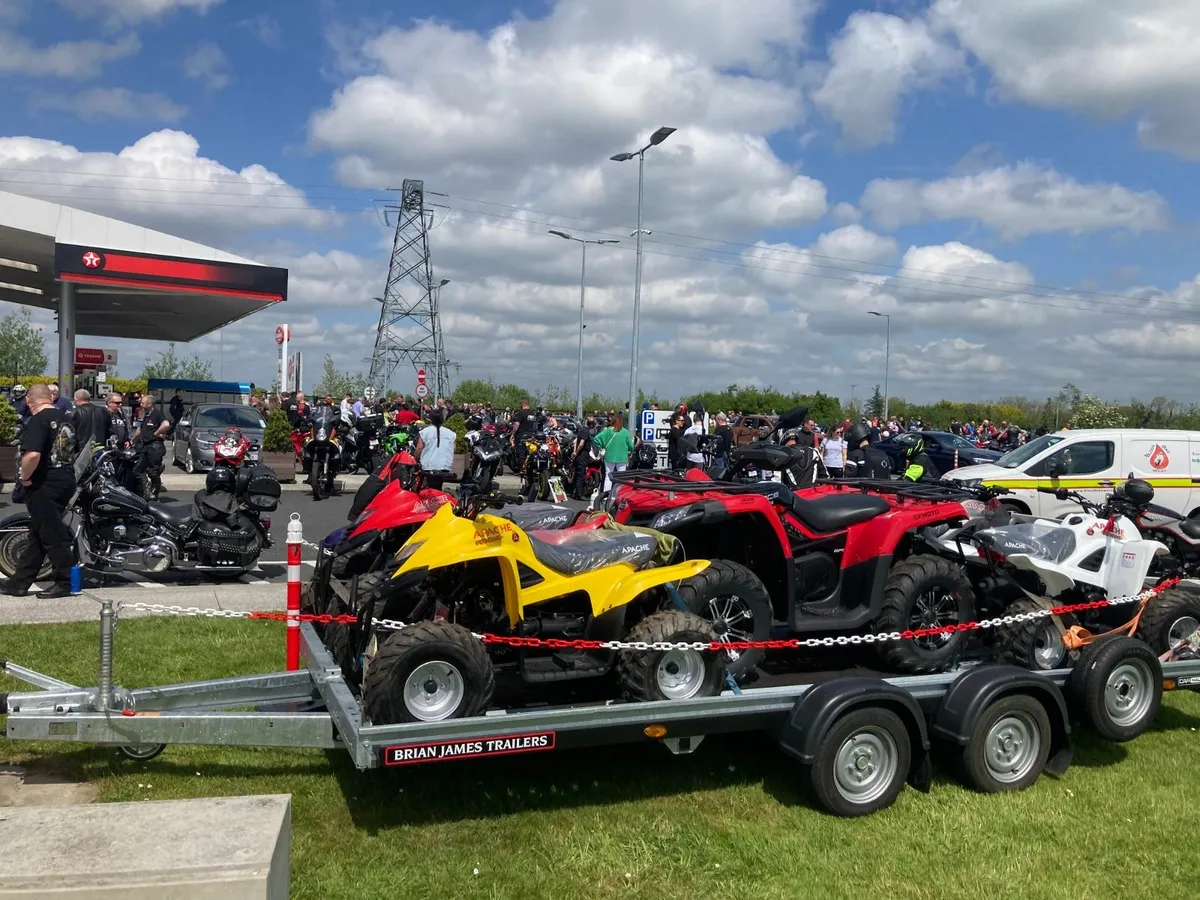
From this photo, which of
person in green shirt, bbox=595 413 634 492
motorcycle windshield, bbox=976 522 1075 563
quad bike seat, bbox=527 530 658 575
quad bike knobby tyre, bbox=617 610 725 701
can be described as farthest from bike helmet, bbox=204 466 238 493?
person in green shirt, bbox=595 413 634 492

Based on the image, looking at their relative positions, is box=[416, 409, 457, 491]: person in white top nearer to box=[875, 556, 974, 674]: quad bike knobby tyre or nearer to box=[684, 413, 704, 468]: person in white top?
box=[684, 413, 704, 468]: person in white top

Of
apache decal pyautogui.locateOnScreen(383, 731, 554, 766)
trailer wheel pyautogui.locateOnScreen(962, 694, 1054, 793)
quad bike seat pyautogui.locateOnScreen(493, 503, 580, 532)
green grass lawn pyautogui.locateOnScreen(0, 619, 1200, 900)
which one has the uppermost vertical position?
quad bike seat pyautogui.locateOnScreen(493, 503, 580, 532)

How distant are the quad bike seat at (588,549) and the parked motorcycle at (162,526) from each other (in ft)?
18.1

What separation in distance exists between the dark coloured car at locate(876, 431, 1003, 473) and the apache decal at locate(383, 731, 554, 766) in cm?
2095

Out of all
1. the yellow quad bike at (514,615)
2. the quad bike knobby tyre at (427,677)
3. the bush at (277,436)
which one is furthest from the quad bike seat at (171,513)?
the bush at (277,436)

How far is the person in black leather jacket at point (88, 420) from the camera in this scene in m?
A: 13.2

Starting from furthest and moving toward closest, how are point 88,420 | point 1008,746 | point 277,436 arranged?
point 277,436 < point 88,420 < point 1008,746

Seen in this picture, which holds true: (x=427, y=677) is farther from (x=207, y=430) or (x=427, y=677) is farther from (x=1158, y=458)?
(x=207, y=430)

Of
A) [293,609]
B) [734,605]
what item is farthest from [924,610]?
[293,609]

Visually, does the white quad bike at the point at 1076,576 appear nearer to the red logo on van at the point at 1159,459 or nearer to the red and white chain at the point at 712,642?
the red and white chain at the point at 712,642

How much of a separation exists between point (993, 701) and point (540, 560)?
7.94ft

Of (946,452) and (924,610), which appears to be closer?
(924,610)

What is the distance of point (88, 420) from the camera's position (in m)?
13.6

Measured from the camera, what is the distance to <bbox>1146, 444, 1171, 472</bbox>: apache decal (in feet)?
47.8
